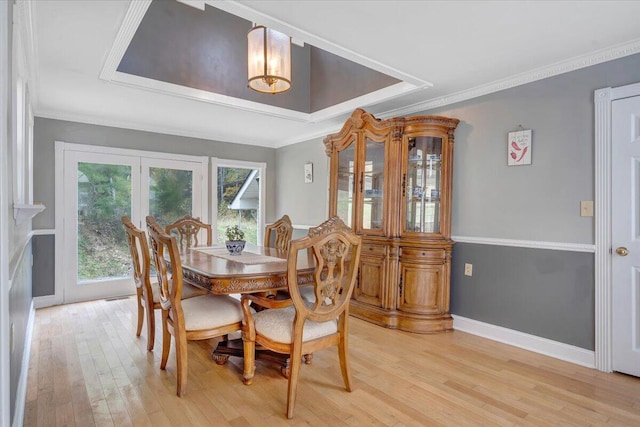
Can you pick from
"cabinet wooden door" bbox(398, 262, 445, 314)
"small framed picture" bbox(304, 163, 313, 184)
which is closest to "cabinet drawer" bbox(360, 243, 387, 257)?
"cabinet wooden door" bbox(398, 262, 445, 314)

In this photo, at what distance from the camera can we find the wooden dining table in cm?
204

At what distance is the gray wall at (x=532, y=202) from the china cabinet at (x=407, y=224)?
0.18 metres

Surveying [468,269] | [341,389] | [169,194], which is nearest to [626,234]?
[468,269]

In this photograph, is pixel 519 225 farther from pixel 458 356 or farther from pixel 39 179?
pixel 39 179

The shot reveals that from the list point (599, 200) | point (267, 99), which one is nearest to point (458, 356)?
point (599, 200)

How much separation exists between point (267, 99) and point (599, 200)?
323 cm

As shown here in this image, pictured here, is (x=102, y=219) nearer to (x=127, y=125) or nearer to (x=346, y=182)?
(x=127, y=125)

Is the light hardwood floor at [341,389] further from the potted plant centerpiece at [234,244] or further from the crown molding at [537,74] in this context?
the crown molding at [537,74]

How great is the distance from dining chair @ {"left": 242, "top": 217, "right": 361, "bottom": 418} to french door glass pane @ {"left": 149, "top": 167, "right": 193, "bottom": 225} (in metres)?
3.19

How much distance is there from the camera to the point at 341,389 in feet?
7.28

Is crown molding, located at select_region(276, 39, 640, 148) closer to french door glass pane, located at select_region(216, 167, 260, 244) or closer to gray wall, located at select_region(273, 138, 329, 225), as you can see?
gray wall, located at select_region(273, 138, 329, 225)

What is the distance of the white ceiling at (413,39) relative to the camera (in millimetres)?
2031

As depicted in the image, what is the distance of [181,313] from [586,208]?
9.58 feet

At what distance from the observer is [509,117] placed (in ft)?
10.1
